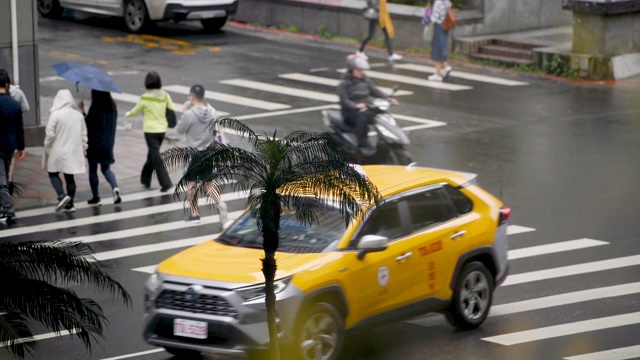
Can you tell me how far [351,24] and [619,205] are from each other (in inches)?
641

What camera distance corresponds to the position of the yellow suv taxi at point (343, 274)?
1132cm

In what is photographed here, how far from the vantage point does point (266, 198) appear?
958 cm

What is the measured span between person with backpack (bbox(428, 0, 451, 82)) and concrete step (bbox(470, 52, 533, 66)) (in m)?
1.90

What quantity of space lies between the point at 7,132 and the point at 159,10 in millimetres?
15887

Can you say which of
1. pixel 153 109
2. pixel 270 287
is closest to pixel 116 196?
pixel 153 109

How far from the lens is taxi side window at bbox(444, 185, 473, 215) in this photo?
13.2 meters

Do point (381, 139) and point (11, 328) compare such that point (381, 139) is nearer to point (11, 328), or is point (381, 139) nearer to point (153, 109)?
point (153, 109)

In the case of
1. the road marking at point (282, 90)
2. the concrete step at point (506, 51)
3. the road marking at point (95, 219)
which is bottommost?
the road marking at point (95, 219)

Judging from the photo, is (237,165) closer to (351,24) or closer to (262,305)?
(262,305)

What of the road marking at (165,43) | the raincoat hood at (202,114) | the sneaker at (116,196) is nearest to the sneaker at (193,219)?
the raincoat hood at (202,114)

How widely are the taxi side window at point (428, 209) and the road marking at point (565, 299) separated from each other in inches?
56.7

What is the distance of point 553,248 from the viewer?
16312 millimetres

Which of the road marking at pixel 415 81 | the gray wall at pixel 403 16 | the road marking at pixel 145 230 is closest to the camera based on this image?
the road marking at pixel 145 230

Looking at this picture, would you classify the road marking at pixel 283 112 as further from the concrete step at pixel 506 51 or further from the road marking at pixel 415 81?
the concrete step at pixel 506 51
